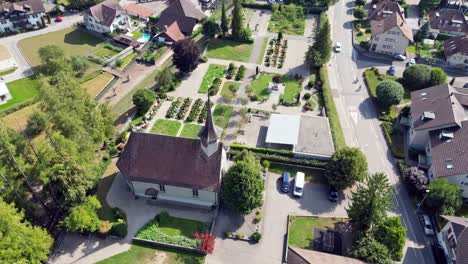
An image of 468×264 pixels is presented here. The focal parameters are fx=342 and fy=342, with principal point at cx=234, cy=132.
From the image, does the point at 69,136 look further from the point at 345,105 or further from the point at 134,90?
the point at 345,105

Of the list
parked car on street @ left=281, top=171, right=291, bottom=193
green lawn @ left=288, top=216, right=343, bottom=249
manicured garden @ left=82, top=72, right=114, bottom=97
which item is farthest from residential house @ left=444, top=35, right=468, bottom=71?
manicured garden @ left=82, top=72, right=114, bottom=97

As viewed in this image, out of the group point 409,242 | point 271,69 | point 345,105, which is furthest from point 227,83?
point 409,242

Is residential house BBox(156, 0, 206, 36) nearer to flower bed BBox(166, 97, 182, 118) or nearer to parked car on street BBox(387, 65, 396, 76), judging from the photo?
flower bed BBox(166, 97, 182, 118)

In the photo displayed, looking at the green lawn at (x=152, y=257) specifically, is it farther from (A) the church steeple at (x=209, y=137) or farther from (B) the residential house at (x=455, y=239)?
(B) the residential house at (x=455, y=239)

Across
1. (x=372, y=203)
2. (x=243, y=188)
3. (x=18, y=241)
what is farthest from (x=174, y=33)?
(x=372, y=203)

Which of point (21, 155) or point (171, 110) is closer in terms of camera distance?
point (21, 155)

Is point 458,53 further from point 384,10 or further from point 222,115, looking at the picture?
point 222,115
